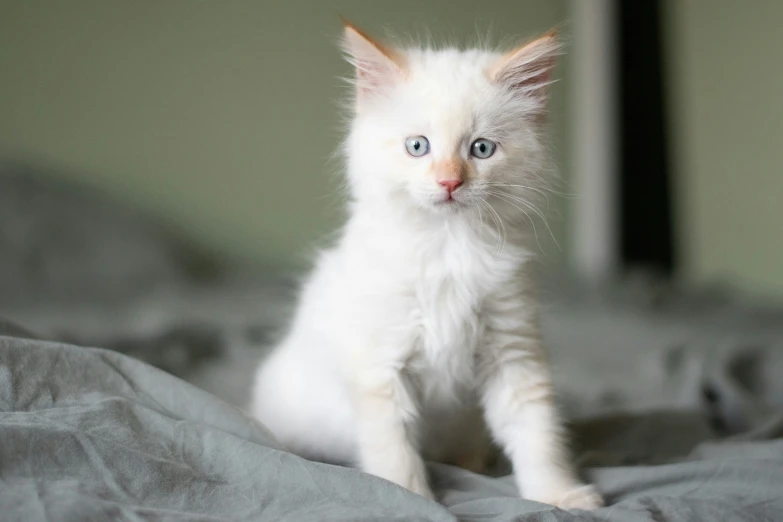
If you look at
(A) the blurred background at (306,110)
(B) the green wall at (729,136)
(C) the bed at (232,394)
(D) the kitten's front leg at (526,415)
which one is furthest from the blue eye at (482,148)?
(B) the green wall at (729,136)

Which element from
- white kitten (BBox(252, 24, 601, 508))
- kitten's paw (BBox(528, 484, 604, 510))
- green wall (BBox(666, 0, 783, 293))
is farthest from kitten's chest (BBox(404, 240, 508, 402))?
green wall (BBox(666, 0, 783, 293))

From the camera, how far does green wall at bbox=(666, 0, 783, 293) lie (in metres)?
3.65

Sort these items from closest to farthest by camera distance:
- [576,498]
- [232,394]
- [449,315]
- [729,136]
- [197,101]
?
[576,498] → [449,315] → [232,394] → [197,101] → [729,136]

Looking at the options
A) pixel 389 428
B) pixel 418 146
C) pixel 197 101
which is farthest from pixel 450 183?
pixel 197 101

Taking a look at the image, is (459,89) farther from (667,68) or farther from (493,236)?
(667,68)

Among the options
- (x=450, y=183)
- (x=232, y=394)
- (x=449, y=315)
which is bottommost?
(x=232, y=394)

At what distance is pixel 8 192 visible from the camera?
3.04 m

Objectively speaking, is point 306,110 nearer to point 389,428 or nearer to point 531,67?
point 531,67

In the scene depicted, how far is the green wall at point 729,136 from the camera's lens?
3.65 metres

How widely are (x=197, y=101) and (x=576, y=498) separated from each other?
9.27 ft

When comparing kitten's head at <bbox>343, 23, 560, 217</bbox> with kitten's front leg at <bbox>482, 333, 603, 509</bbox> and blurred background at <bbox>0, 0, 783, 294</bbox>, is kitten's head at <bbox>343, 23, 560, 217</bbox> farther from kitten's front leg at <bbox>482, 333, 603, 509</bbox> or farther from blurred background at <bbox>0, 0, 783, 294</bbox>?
blurred background at <bbox>0, 0, 783, 294</bbox>

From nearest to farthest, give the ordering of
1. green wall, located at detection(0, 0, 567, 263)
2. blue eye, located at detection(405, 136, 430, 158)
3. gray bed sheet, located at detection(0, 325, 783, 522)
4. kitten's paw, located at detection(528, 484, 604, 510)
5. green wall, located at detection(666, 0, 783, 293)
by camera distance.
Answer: gray bed sheet, located at detection(0, 325, 783, 522)
kitten's paw, located at detection(528, 484, 604, 510)
blue eye, located at detection(405, 136, 430, 158)
green wall, located at detection(0, 0, 567, 263)
green wall, located at detection(666, 0, 783, 293)

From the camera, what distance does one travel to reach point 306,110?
3719 mm

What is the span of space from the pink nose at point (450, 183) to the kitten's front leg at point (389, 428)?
30cm
